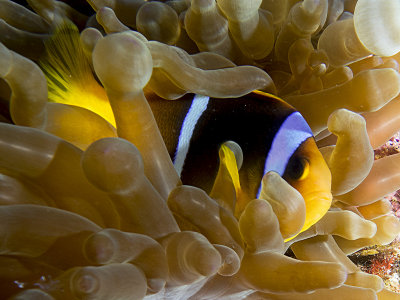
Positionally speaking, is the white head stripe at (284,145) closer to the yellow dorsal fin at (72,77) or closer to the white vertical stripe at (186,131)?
the white vertical stripe at (186,131)

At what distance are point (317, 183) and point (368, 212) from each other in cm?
46

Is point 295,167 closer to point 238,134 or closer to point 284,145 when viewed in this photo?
point 284,145

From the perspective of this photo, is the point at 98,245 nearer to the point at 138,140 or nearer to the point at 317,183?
the point at 138,140

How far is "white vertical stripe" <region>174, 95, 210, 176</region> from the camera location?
1038 mm

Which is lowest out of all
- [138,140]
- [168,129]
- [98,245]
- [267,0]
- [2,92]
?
[98,245]

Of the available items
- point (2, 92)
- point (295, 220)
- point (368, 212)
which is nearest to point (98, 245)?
point (295, 220)

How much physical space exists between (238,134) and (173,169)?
227mm

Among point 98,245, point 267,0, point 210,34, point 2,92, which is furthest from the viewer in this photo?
point 267,0

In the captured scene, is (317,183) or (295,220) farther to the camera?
(317,183)

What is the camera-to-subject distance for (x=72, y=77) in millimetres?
1120

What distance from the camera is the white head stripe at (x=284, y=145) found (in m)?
1.00

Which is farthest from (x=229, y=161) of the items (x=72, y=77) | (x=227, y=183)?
(x=72, y=77)

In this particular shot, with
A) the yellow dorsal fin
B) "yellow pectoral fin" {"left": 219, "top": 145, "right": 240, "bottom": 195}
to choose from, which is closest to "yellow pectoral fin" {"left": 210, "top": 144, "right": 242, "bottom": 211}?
"yellow pectoral fin" {"left": 219, "top": 145, "right": 240, "bottom": 195}

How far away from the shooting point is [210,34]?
125 centimetres
